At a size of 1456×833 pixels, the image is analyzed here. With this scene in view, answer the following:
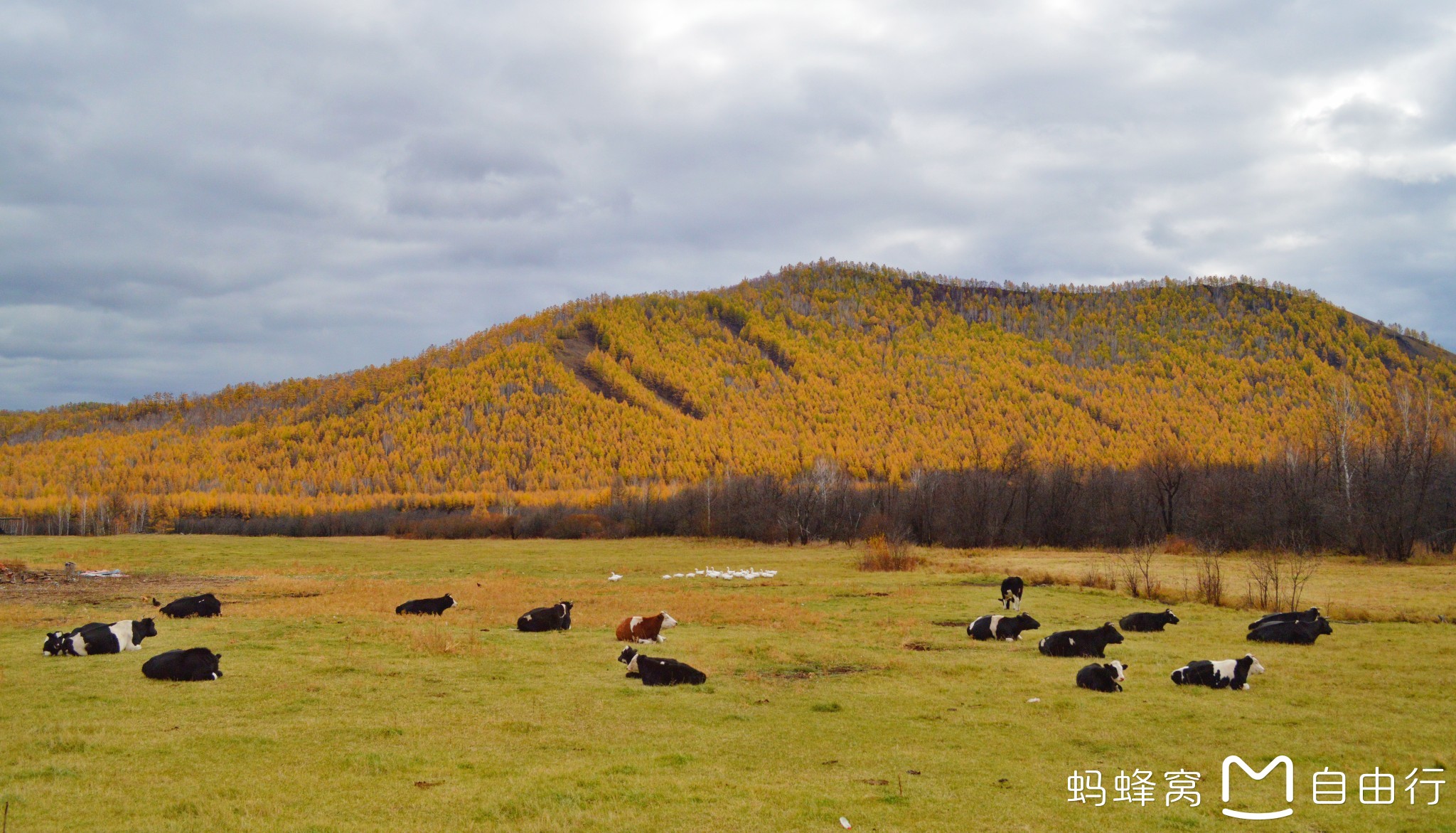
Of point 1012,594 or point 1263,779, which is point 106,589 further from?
point 1263,779

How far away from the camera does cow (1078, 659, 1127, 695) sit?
1319 centimetres

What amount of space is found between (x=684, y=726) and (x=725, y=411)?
164 m

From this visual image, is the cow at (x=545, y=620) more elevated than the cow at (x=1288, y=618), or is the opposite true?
the cow at (x=1288, y=618)

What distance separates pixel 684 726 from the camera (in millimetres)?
10742

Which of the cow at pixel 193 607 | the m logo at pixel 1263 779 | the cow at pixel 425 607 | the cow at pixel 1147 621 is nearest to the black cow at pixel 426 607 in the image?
the cow at pixel 425 607

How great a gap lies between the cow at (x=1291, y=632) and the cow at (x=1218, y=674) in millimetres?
4691

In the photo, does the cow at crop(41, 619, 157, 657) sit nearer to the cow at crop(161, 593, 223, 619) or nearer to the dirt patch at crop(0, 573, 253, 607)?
the cow at crop(161, 593, 223, 619)

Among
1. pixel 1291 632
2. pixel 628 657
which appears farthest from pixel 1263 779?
pixel 1291 632

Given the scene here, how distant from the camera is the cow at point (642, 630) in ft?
57.2

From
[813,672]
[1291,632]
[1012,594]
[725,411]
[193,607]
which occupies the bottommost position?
[1012,594]

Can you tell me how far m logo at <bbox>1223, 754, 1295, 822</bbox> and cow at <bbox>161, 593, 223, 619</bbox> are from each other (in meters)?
21.9

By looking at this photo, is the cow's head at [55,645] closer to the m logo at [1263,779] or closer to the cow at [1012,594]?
the m logo at [1263,779]

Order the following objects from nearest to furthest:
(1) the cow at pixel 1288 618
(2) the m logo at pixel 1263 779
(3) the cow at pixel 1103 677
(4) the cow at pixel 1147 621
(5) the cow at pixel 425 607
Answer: (2) the m logo at pixel 1263 779
(3) the cow at pixel 1103 677
(1) the cow at pixel 1288 618
(4) the cow at pixel 1147 621
(5) the cow at pixel 425 607

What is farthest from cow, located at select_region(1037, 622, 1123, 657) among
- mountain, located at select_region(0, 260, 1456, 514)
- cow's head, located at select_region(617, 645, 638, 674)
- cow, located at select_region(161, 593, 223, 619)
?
mountain, located at select_region(0, 260, 1456, 514)
